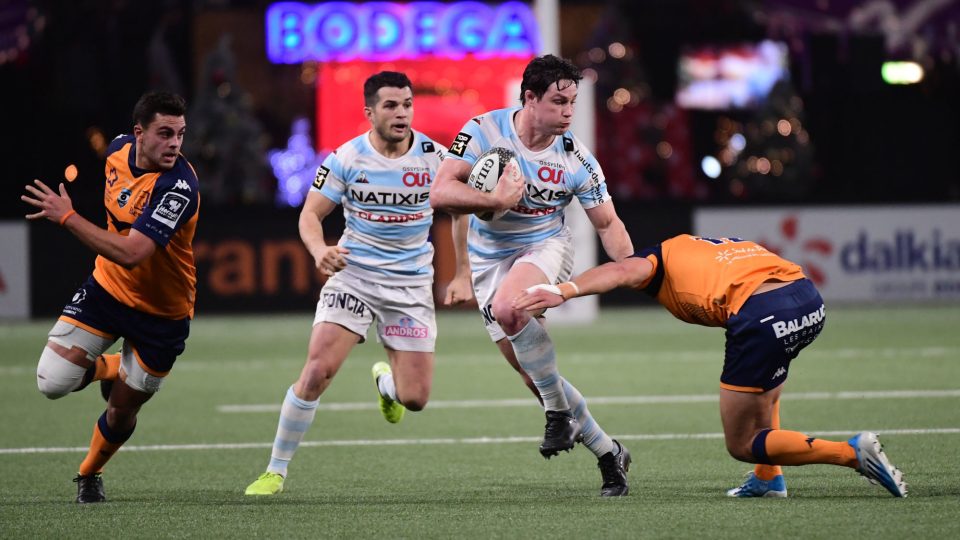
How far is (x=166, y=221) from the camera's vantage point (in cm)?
741

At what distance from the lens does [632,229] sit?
66.4ft

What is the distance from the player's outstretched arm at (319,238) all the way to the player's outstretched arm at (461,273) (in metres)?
0.63

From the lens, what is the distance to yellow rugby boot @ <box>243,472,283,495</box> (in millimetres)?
7668

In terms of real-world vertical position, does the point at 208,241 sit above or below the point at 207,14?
below

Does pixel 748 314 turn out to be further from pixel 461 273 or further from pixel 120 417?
pixel 120 417

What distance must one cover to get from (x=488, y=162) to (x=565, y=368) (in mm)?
6645

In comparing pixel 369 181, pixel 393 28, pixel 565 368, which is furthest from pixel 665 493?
pixel 393 28

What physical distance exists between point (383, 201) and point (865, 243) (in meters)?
13.2

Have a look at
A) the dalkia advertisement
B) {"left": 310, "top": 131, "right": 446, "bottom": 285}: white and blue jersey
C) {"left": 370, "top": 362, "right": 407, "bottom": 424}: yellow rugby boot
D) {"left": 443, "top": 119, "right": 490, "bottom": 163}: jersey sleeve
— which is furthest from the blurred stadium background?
{"left": 443, "top": 119, "right": 490, "bottom": 163}: jersey sleeve

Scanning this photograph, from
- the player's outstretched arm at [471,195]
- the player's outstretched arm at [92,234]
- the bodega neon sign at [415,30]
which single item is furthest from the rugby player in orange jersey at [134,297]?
the bodega neon sign at [415,30]

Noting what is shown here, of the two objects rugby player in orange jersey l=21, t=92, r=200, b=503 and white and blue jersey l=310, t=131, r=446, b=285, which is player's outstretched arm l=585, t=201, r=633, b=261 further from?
rugby player in orange jersey l=21, t=92, r=200, b=503

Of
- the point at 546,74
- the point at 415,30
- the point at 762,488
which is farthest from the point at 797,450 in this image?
the point at 415,30

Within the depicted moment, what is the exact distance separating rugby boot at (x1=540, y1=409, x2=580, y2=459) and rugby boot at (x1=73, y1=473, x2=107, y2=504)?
7.56 ft

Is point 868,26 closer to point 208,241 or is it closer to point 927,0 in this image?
point 927,0
